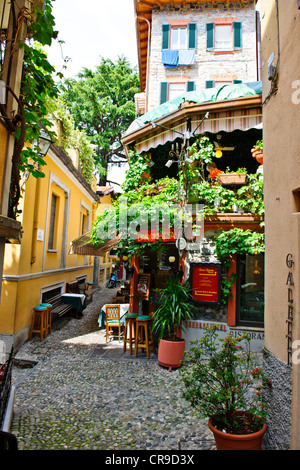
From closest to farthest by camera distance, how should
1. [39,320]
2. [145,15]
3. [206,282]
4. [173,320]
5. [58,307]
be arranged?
1. [173,320]
2. [206,282]
3. [39,320]
4. [58,307]
5. [145,15]

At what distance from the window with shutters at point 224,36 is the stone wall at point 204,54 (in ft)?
0.63

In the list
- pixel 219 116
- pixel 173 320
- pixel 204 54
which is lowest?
pixel 173 320

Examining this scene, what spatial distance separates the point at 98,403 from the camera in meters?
4.99

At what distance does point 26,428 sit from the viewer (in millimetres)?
4145

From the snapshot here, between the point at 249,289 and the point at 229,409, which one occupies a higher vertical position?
the point at 249,289

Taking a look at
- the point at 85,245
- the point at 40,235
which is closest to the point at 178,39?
the point at 85,245

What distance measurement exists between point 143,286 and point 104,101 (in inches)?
816

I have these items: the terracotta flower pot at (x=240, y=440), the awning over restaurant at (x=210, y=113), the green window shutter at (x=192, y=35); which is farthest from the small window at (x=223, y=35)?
the terracotta flower pot at (x=240, y=440)

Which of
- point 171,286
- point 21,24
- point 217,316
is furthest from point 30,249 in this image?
point 21,24

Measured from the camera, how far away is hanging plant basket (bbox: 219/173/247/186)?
763 cm

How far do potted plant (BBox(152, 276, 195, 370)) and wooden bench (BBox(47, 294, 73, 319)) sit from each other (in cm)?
444

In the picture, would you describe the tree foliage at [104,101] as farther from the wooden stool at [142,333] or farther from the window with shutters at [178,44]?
the wooden stool at [142,333]

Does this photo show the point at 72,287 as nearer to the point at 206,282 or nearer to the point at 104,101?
the point at 206,282

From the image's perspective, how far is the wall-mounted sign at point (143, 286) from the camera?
27.6 ft
